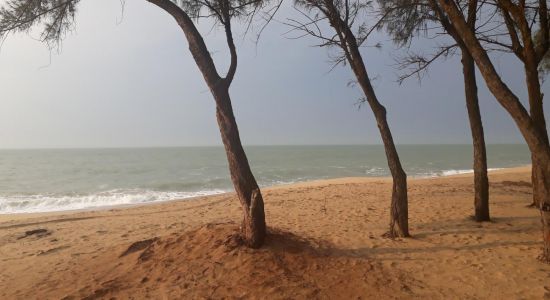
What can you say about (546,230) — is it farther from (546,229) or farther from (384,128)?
(384,128)

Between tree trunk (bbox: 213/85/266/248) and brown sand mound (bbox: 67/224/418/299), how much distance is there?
0.34 m

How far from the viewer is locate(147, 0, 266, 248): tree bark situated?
4.88 metres

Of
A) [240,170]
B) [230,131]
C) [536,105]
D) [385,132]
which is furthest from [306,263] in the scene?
[536,105]

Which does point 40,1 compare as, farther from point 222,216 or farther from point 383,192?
point 383,192

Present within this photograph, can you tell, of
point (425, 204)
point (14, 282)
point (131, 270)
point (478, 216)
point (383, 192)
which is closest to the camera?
point (131, 270)

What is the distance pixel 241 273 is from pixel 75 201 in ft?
58.0

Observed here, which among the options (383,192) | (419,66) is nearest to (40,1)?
(419,66)

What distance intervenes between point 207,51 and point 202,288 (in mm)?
3203

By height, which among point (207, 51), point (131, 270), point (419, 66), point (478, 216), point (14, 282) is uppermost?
point (419, 66)

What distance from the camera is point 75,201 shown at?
18.8 metres

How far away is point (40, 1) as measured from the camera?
5496mm

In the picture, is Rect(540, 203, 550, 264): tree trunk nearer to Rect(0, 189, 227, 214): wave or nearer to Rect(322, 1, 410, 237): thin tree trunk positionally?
Rect(322, 1, 410, 237): thin tree trunk

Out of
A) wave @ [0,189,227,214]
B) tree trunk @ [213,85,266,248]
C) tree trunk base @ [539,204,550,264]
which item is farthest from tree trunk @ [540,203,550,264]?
wave @ [0,189,227,214]

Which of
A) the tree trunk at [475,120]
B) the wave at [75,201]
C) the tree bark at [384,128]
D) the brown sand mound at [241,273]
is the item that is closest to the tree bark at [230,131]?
the brown sand mound at [241,273]
